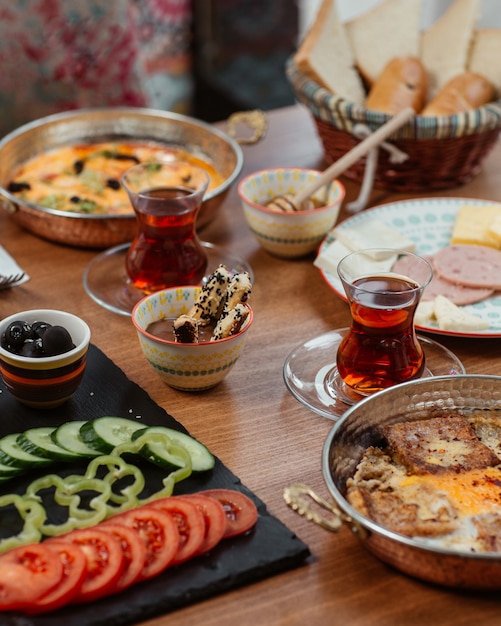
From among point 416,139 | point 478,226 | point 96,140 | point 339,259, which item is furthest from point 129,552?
point 96,140

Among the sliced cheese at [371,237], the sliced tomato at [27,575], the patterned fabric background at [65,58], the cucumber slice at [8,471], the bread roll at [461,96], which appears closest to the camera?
the sliced tomato at [27,575]

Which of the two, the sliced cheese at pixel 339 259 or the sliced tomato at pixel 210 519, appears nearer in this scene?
the sliced tomato at pixel 210 519

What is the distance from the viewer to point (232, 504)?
119 cm

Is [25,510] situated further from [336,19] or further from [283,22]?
[283,22]

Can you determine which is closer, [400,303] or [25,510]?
[25,510]

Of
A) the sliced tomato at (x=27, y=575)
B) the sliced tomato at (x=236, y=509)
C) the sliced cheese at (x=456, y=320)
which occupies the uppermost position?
the sliced tomato at (x=27, y=575)

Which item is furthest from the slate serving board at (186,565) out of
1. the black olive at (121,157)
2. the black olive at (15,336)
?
the black olive at (121,157)

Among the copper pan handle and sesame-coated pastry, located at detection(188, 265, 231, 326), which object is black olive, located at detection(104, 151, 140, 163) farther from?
the copper pan handle

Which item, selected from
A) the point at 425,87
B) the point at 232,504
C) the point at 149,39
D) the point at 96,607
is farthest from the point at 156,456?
the point at 149,39

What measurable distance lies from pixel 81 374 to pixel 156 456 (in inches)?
9.4

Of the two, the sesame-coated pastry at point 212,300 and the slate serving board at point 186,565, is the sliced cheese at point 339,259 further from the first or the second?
the slate serving board at point 186,565

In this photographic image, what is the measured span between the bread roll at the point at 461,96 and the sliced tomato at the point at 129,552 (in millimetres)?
1447

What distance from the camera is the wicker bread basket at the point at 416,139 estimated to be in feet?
6.68

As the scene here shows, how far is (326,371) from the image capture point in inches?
59.9
